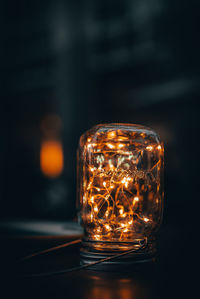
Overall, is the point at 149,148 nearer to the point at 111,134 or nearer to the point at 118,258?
the point at 111,134

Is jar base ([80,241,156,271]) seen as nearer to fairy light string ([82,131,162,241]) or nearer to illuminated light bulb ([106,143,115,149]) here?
fairy light string ([82,131,162,241])

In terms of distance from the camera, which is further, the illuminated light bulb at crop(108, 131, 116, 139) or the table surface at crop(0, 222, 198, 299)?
the illuminated light bulb at crop(108, 131, 116, 139)

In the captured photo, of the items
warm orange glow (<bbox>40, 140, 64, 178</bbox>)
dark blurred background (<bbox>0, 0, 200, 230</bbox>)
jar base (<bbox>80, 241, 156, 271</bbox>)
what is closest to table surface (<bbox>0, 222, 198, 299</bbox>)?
jar base (<bbox>80, 241, 156, 271</bbox>)

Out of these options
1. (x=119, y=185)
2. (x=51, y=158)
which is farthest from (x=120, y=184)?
(x=51, y=158)

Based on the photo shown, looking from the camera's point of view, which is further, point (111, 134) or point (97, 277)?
point (111, 134)

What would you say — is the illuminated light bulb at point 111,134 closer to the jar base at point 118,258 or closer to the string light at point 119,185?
the string light at point 119,185

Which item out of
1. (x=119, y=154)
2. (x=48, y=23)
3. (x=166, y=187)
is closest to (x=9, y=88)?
(x=48, y=23)

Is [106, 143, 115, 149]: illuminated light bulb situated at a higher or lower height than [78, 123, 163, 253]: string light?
higher
